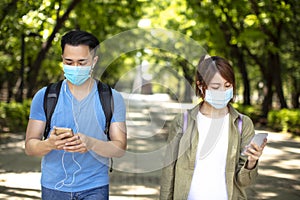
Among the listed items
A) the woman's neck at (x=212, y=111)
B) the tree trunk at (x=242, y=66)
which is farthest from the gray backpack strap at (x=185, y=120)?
the tree trunk at (x=242, y=66)

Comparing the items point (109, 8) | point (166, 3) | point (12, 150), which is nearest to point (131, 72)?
point (12, 150)

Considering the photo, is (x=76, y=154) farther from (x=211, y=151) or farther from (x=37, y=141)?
(x=211, y=151)

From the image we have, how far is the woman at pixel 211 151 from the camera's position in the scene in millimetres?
3074

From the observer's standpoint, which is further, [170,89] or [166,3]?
[166,3]

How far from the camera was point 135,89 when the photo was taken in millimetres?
3049

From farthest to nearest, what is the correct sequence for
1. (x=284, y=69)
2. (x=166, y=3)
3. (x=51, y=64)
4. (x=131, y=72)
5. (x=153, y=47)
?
(x=284, y=69) < (x=51, y=64) < (x=166, y=3) < (x=153, y=47) < (x=131, y=72)

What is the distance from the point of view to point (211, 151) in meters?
3.11

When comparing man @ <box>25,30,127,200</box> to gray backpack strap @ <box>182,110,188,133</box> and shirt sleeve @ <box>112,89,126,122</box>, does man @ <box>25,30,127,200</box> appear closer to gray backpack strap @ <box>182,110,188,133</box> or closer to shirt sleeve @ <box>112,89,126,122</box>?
A: shirt sleeve @ <box>112,89,126,122</box>

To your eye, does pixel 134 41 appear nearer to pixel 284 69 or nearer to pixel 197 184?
pixel 197 184

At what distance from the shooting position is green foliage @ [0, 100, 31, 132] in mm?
16594

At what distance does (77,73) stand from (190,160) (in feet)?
2.71

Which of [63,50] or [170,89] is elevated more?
[63,50]

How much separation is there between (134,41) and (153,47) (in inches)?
6.9

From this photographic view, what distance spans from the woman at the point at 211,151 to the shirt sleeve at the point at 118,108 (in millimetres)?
359
